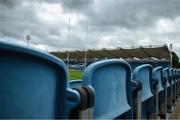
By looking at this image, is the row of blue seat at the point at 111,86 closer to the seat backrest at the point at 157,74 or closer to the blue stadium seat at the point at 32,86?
the blue stadium seat at the point at 32,86

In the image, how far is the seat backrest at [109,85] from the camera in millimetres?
1465

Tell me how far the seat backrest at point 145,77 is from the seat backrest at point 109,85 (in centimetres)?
49

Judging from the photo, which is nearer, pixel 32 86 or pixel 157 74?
pixel 32 86

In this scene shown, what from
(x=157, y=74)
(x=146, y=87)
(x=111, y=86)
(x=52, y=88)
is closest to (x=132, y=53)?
(x=157, y=74)

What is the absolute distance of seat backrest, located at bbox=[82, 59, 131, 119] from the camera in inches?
57.7

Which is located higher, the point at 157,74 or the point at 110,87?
the point at 157,74

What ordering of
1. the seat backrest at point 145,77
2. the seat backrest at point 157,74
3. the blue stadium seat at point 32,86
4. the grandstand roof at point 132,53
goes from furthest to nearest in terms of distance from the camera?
the grandstand roof at point 132,53 < the seat backrest at point 157,74 < the seat backrest at point 145,77 < the blue stadium seat at point 32,86

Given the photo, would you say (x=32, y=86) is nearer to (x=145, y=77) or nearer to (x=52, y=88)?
(x=52, y=88)

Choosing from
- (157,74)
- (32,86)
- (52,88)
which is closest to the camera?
(32,86)

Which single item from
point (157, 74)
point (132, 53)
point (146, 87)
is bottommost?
point (146, 87)

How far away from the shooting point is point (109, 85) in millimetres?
1622

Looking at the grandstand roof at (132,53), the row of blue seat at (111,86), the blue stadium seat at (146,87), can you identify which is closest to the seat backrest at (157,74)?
the blue stadium seat at (146,87)

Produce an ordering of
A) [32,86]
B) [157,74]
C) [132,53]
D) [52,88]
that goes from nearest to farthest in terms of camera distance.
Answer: [32,86] → [52,88] → [157,74] → [132,53]

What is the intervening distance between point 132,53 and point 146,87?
1491 cm
